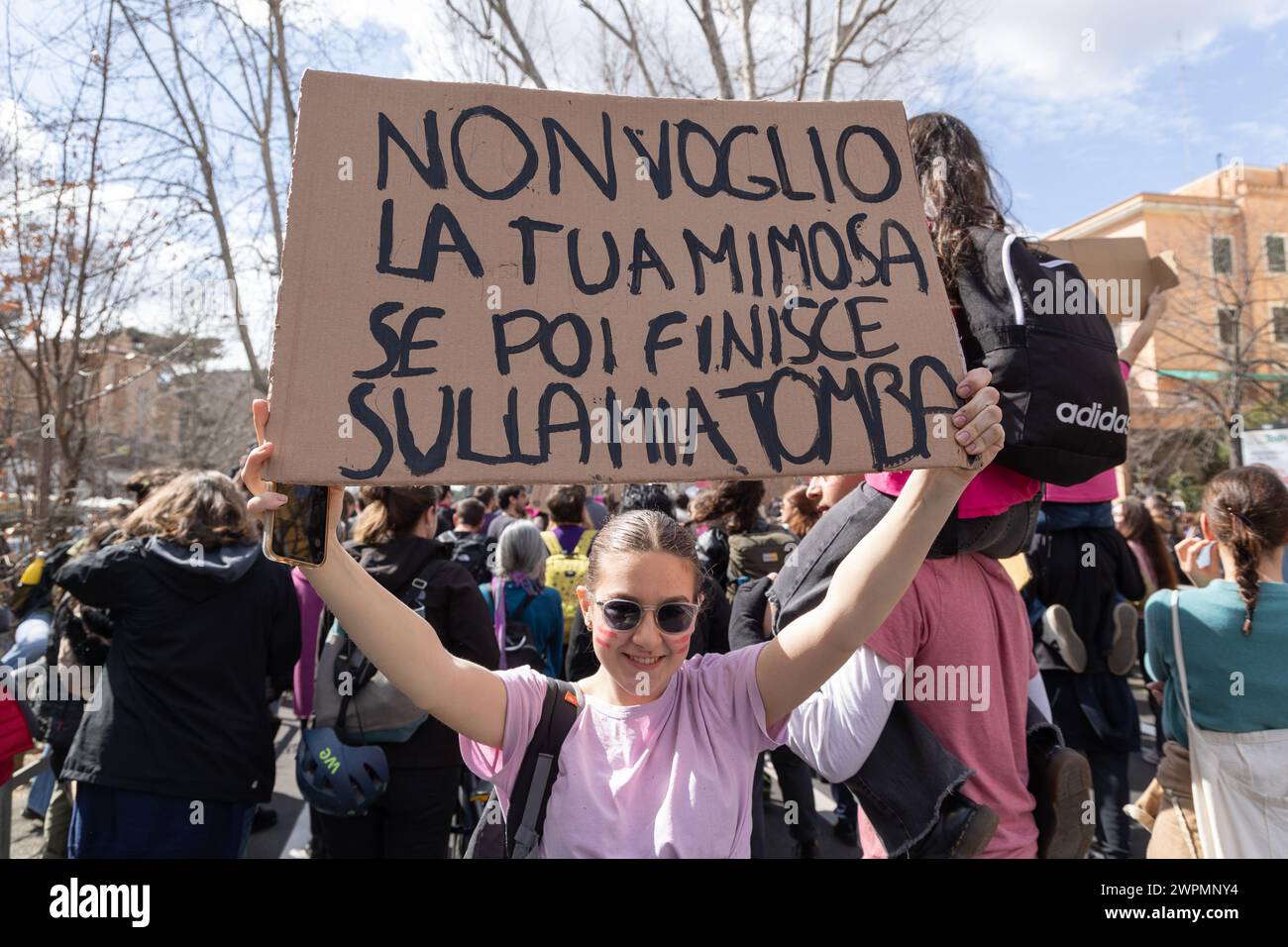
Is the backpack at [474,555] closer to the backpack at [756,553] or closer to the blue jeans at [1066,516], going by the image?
the backpack at [756,553]

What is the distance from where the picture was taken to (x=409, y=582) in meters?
3.37

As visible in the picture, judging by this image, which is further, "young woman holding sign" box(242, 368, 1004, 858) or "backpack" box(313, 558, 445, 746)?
"backpack" box(313, 558, 445, 746)

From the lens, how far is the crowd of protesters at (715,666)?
5.61ft

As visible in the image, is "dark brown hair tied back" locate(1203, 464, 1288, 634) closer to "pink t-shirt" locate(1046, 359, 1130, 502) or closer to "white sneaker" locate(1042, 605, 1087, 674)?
"pink t-shirt" locate(1046, 359, 1130, 502)

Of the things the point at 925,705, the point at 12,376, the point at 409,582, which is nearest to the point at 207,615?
the point at 409,582

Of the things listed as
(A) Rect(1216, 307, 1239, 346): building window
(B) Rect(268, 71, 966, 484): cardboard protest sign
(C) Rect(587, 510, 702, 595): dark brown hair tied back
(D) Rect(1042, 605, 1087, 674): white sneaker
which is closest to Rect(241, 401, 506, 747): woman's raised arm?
(B) Rect(268, 71, 966, 484): cardboard protest sign

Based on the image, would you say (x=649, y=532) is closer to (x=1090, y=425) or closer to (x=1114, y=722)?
(x=1090, y=425)

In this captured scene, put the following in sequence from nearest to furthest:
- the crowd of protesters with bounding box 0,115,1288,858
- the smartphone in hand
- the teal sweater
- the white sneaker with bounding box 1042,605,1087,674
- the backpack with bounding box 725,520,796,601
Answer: the smartphone in hand → the crowd of protesters with bounding box 0,115,1288,858 → the teal sweater → the white sneaker with bounding box 1042,605,1087,674 → the backpack with bounding box 725,520,796,601

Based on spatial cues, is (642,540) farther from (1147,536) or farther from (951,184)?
(1147,536)

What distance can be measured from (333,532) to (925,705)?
1.36 metres

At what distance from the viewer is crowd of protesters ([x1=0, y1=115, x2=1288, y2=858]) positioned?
5.61 ft

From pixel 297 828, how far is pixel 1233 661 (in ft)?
16.5

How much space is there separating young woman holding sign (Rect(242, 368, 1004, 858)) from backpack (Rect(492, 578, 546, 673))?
8.64 feet

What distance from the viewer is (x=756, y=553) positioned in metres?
4.48
